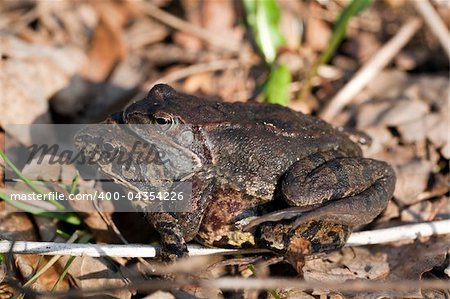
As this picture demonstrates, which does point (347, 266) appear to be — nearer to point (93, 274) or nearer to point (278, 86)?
point (93, 274)

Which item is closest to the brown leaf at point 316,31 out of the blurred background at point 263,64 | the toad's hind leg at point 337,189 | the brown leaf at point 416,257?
the blurred background at point 263,64

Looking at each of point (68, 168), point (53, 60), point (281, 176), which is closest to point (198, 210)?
point (281, 176)

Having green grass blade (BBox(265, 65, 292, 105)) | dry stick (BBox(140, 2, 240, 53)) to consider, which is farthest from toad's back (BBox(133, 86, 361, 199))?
dry stick (BBox(140, 2, 240, 53))

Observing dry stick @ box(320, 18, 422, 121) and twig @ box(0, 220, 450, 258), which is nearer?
twig @ box(0, 220, 450, 258)

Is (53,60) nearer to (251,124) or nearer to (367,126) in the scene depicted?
(251,124)

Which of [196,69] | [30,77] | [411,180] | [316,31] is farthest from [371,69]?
[30,77]

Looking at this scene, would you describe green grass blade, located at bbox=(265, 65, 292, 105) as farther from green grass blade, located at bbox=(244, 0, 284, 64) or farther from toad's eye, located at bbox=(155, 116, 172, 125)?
toad's eye, located at bbox=(155, 116, 172, 125)

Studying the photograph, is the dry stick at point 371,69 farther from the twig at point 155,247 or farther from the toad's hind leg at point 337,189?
the twig at point 155,247
